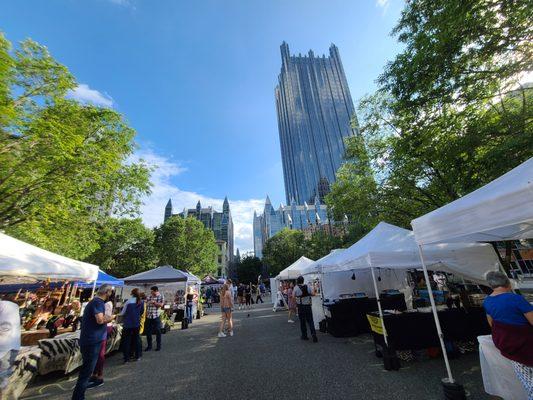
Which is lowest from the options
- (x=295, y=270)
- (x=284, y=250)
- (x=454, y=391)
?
(x=454, y=391)

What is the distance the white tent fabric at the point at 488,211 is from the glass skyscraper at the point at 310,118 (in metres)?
134

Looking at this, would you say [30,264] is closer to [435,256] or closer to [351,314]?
[435,256]

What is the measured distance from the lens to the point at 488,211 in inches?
115

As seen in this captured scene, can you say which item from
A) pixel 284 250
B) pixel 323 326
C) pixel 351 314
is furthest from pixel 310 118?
pixel 351 314

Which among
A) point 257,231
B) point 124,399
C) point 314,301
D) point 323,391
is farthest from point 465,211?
point 257,231

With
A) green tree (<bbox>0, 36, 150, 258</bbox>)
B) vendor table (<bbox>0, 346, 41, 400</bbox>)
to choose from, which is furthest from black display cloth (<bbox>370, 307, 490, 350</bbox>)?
green tree (<bbox>0, 36, 150, 258</bbox>)

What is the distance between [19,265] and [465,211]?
6.73 m

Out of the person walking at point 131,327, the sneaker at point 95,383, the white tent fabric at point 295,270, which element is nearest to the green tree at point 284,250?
the white tent fabric at point 295,270

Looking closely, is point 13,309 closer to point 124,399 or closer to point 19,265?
point 19,265

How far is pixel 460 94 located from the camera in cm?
662

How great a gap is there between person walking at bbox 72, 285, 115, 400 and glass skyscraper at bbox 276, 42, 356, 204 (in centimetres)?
13419

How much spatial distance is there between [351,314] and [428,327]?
11.5 ft

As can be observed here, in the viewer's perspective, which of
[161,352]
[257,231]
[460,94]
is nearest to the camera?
[460,94]

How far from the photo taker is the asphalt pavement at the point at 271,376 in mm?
4238
